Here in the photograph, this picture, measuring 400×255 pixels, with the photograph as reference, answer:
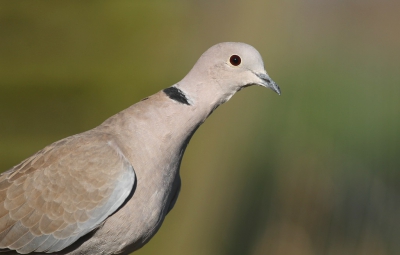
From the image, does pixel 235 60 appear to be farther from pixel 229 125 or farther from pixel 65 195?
pixel 229 125

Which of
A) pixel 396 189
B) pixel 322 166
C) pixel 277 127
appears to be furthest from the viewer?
pixel 277 127

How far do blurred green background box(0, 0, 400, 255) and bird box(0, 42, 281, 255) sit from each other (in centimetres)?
264

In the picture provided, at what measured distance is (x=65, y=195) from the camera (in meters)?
2.58

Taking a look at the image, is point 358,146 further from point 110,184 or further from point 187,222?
point 110,184

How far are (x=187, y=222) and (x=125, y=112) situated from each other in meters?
2.92

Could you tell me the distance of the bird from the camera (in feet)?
8.28

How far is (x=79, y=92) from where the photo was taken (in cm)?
542

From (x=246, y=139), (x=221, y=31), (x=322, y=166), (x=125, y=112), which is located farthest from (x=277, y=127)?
(x=125, y=112)

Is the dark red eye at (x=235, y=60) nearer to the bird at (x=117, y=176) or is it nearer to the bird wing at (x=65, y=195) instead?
the bird at (x=117, y=176)

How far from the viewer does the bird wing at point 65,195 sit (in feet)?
8.21

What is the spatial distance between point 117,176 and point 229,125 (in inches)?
147

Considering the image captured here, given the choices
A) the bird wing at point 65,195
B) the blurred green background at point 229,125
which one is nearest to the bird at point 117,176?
the bird wing at point 65,195

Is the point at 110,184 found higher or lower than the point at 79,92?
higher

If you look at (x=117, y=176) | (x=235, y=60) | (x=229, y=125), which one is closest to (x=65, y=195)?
(x=117, y=176)
